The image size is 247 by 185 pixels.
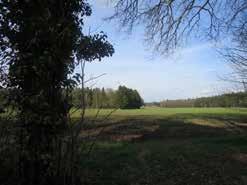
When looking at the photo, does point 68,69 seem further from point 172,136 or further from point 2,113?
point 172,136

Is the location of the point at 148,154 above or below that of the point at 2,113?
below

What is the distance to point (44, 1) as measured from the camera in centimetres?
745

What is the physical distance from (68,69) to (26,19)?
46.5 inches

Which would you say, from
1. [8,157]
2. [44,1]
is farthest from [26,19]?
[8,157]

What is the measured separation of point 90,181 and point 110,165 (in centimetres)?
232

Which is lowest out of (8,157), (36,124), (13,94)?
(8,157)

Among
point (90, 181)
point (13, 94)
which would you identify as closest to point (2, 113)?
point (13, 94)

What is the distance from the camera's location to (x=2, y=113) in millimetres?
7496

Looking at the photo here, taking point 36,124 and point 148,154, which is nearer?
point 36,124

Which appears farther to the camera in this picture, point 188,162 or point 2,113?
point 188,162

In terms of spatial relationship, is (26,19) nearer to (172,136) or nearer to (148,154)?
(148,154)

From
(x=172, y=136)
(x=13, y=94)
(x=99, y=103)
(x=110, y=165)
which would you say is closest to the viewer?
(x=13, y=94)

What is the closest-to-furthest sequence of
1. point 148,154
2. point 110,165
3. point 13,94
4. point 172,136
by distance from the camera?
point 13,94
point 110,165
point 148,154
point 172,136

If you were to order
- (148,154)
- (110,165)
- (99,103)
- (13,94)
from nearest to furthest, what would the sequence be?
A: 1. (13,94)
2. (99,103)
3. (110,165)
4. (148,154)
